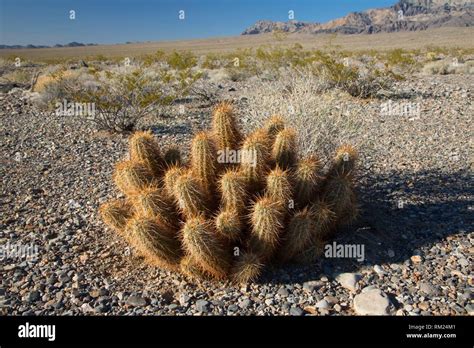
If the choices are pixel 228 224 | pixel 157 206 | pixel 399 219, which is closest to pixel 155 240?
pixel 157 206

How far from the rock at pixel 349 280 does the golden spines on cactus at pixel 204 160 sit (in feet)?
4.66

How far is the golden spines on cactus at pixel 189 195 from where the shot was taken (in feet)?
11.8

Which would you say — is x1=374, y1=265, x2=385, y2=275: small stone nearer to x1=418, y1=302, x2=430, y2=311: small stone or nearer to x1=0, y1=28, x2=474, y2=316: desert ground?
x1=0, y1=28, x2=474, y2=316: desert ground

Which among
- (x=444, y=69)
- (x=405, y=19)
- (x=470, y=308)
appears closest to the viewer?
Answer: (x=470, y=308)

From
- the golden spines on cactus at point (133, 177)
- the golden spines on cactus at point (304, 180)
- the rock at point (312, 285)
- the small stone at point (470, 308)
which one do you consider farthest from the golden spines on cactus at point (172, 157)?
the small stone at point (470, 308)

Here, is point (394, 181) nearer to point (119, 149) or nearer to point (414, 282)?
point (414, 282)

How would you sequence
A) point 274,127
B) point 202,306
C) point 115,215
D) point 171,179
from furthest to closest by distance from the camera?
1. point 274,127
2. point 115,215
3. point 171,179
4. point 202,306

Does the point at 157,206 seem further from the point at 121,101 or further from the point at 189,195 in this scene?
the point at 121,101

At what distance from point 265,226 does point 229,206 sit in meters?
0.38

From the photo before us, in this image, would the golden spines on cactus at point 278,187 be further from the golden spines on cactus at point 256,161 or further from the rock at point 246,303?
the rock at point 246,303

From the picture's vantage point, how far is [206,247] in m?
3.45

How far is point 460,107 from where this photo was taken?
10.7 meters

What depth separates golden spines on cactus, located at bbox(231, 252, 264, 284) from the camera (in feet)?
11.9

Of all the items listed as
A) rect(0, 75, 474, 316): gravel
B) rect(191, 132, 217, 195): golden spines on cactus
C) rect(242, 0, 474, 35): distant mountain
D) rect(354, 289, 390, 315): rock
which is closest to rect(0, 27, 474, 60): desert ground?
rect(242, 0, 474, 35): distant mountain
